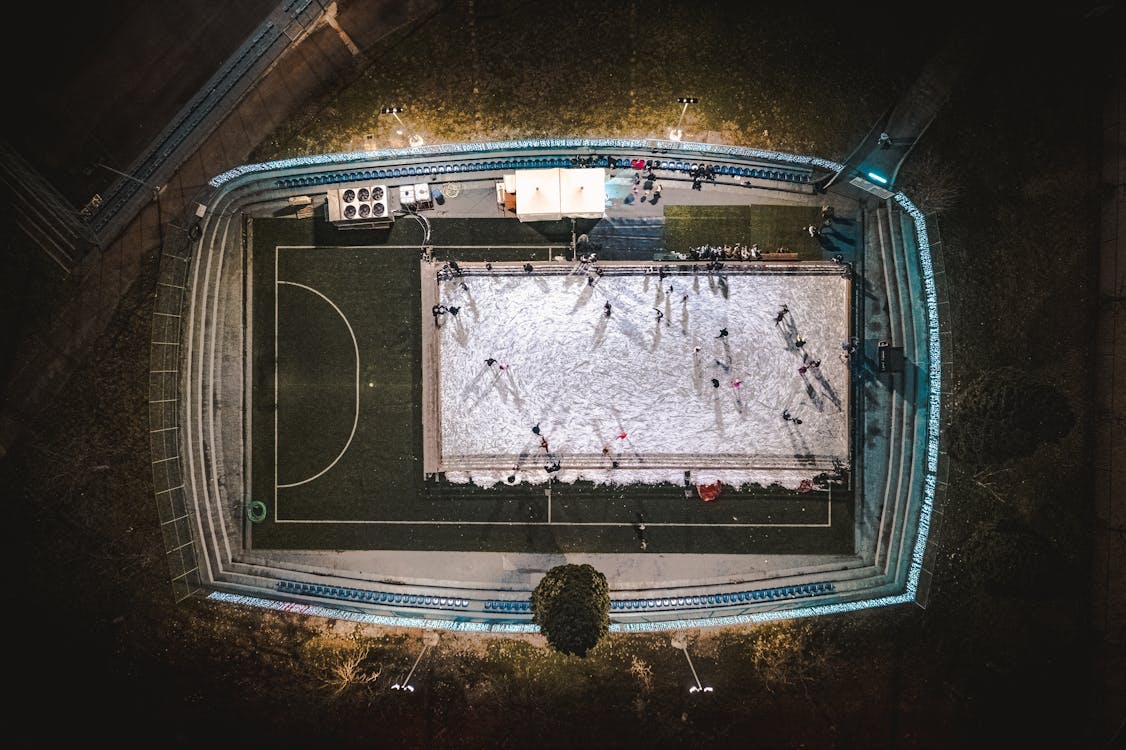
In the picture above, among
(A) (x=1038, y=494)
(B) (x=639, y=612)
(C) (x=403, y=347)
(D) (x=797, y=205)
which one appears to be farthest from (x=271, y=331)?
(A) (x=1038, y=494)

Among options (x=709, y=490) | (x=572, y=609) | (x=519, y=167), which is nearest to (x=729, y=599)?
(x=709, y=490)

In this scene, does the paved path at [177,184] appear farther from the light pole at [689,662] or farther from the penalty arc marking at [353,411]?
the light pole at [689,662]

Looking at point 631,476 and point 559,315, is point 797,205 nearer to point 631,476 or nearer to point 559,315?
point 559,315

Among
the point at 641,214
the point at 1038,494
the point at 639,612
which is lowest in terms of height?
the point at 639,612

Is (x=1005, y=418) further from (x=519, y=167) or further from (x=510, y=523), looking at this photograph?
(x=519, y=167)

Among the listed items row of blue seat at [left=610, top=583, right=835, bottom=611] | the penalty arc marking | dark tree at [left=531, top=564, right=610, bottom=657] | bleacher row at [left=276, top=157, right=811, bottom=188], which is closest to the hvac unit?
bleacher row at [left=276, top=157, right=811, bottom=188]

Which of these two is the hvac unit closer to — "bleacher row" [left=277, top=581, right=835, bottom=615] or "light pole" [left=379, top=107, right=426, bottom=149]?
"light pole" [left=379, top=107, right=426, bottom=149]
